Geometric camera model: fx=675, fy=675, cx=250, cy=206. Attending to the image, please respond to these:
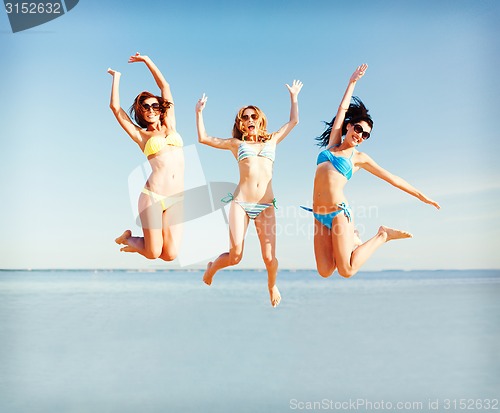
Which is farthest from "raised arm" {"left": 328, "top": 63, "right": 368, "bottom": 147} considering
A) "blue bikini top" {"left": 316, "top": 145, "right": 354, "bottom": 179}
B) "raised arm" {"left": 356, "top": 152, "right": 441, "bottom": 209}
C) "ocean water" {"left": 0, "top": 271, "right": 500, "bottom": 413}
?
"ocean water" {"left": 0, "top": 271, "right": 500, "bottom": 413}

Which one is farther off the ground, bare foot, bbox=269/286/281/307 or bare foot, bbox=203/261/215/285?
bare foot, bbox=203/261/215/285

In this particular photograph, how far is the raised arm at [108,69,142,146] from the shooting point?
905 centimetres

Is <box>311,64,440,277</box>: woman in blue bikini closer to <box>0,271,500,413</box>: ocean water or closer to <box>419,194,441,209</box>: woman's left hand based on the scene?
<box>419,194,441,209</box>: woman's left hand

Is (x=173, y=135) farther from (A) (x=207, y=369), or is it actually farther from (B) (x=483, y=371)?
(B) (x=483, y=371)

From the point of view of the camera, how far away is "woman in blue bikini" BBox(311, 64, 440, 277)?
896cm

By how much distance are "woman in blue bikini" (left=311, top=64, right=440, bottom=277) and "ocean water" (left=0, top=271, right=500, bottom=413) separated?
5339mm

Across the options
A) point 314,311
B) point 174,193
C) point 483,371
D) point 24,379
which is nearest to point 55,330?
point 24,379

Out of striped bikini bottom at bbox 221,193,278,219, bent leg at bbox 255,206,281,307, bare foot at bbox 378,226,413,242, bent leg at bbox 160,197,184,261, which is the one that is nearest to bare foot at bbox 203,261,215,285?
bent leg at bbox 160,197,184,261

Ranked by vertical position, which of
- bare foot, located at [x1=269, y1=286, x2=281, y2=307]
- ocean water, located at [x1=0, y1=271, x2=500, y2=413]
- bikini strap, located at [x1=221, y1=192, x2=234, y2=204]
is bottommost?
ocean water, located at [x1=0, y1=271, x2=500, y2=413]

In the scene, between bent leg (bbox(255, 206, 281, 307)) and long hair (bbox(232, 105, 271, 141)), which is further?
long hair (bbox(232, 105, 271, 141))

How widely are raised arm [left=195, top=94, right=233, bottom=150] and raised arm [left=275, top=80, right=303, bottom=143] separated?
681mm

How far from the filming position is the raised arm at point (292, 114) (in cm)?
915

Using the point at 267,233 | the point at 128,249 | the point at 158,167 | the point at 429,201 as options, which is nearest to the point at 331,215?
the point at 267,233

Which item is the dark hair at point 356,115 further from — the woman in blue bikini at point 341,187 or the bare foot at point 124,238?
the bare foot at point 124,238
